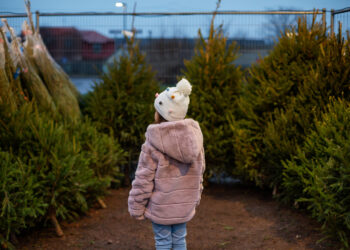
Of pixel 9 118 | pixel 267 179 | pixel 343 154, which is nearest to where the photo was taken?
pixel 343 154

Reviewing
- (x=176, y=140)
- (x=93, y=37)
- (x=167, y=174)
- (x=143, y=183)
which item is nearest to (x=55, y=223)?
(x=143, y=183)

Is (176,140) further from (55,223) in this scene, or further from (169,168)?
(55,223)

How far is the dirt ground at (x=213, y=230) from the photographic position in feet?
13.1

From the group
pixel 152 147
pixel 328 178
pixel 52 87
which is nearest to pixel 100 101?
pixel 52 87

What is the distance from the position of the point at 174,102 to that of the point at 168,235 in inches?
41.2

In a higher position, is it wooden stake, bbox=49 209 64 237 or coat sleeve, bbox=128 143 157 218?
coat sleeve, bbox=128 143 157 218

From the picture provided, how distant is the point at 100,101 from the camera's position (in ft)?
19.2

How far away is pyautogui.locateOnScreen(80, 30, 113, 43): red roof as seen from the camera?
7.41 m

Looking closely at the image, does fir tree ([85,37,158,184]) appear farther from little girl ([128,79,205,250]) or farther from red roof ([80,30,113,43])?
little girl ([128,79,205,250])

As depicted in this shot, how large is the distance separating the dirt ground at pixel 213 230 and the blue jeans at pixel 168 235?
96 cm

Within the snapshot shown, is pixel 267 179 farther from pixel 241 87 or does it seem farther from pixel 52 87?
pixel 52 87

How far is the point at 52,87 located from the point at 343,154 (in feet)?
13.5

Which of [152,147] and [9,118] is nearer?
[152,147]

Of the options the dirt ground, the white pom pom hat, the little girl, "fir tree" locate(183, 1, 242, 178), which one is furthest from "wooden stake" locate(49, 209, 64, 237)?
"fir tree" locate(183, 1, 242, 178)
